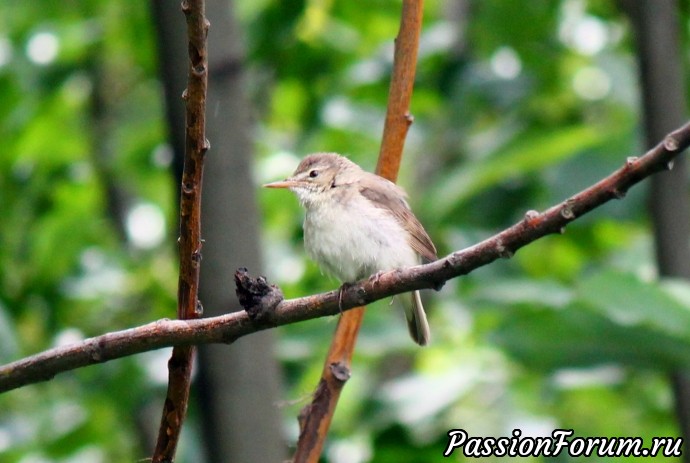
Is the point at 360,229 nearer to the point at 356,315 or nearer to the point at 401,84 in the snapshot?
the point at 356,315

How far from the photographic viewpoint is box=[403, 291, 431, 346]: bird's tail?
498 cm

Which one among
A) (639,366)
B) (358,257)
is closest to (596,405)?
(639,366)

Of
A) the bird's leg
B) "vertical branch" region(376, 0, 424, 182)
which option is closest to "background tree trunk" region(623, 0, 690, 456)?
"vertical branch" region(376, 0, 424, 182)

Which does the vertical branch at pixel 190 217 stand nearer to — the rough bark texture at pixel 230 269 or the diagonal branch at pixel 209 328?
the diagonal branch at pixel 209 328

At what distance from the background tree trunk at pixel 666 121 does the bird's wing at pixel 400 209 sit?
45.6 inches

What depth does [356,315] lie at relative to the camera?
3361mm

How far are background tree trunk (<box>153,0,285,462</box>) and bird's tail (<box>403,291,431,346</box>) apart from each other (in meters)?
0.88

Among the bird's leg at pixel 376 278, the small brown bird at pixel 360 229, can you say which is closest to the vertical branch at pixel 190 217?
the bird's leg at pixel 376 278

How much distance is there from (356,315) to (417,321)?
1714 mm

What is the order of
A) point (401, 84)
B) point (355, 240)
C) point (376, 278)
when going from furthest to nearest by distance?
point (355, 240)
point (401, 84)
point (376, 278)

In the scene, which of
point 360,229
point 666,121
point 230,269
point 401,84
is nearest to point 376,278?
point 401,84

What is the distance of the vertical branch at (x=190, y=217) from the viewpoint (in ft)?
7.28

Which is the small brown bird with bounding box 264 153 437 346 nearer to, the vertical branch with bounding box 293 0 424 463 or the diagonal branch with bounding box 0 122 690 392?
the vertical branch with bounding box 293 0 424 463

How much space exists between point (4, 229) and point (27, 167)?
0.54m
